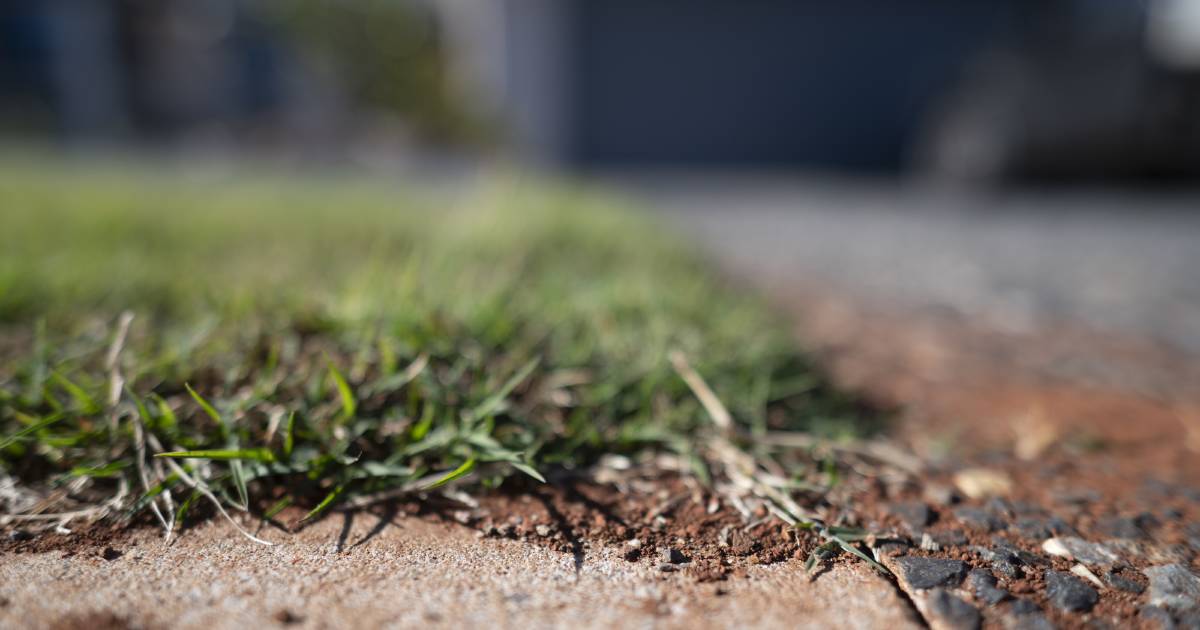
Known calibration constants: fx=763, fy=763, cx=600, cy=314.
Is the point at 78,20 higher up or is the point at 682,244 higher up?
the point at 78,20

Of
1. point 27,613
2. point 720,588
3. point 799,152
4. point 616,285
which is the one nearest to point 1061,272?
point 616,285

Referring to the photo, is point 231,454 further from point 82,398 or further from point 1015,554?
point 1015,554

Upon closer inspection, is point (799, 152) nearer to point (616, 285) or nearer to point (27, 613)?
point (616, 285)

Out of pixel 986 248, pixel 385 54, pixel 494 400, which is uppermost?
pixel 385 54

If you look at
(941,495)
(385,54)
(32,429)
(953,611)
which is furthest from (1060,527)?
(385,54)

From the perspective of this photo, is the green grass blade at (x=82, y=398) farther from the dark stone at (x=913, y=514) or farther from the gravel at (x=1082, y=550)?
the gravel at (x=1082, y=550)

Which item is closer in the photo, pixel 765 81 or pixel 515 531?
pixel 515 531

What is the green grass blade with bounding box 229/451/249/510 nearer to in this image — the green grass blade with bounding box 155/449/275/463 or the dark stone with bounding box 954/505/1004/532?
the green grass blade with bounding box 155/449/275/463
